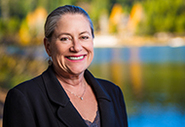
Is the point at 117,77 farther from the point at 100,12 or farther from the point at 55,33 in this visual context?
the point at 55,33

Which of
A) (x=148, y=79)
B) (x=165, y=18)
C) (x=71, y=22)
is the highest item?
(x=165, y=18)

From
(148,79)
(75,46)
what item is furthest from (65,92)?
(148,79)

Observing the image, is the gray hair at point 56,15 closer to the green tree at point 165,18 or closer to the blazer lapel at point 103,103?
the blazer lapel at point 103,103

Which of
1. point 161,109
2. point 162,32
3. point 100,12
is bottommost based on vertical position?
point 161,109

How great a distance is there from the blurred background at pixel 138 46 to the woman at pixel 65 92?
4.56 metres

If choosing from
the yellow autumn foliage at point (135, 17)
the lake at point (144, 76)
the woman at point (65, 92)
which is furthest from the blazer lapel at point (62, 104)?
the yellow autumn foliage at point (135, 17)

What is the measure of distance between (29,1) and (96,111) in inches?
446

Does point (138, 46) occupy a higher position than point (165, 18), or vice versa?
point (165, 18)

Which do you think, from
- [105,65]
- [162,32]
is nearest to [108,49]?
[105,65]

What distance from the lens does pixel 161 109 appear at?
19.6ft

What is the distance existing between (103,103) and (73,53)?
0.72 feet

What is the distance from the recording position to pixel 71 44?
0.95 meters

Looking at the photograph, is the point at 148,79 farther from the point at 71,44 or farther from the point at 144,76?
the point at 71,44

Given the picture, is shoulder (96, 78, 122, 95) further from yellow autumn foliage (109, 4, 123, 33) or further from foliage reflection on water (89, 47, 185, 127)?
yellow autumn foliage (109, 4, 123, 33)
